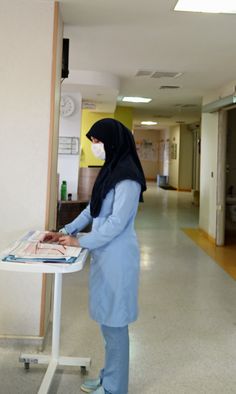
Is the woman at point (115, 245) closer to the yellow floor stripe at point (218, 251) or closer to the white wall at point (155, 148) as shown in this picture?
the yellow floor stripe at point (218, 251)

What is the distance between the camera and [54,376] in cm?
235

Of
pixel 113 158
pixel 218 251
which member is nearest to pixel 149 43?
pixel 113 158

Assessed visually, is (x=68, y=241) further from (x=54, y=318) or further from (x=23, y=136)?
(x=23, y=136)

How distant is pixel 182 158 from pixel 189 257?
29.1 ft

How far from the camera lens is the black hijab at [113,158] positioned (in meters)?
1.93

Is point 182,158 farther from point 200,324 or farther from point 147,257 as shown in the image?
point 200,324

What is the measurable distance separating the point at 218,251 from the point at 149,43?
3.34 meters

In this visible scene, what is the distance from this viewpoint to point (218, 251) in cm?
577

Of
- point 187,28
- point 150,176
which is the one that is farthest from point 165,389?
point 150,176

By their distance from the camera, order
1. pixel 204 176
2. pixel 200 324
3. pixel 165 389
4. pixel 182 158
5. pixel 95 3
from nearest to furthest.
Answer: pixel 165 389
pixel 95 3
pixel 200 324
pixel 204 176
pixel 182 158

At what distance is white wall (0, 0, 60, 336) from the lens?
8.52ft

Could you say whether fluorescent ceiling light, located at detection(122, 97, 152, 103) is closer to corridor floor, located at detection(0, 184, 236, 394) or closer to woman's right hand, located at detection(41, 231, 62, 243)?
corridor floor, located at detection(0, 184, 236, 394)

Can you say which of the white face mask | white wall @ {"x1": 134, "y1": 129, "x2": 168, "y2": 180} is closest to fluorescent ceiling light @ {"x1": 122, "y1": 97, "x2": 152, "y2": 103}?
the white face mask

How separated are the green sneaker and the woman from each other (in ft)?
0.55
